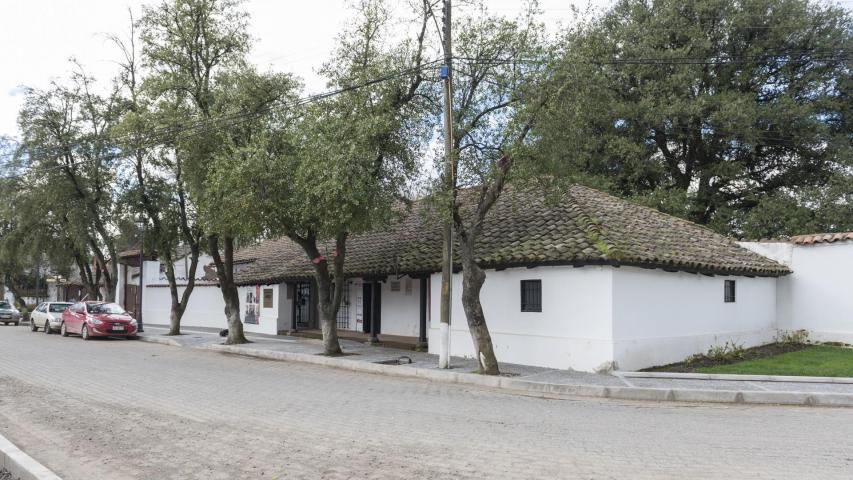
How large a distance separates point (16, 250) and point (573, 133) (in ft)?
94.8

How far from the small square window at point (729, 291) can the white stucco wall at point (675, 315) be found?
12cm

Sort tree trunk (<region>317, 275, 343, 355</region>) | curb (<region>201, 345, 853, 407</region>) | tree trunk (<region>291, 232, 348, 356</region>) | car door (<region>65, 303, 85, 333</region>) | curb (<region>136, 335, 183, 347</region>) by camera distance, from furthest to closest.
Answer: car door (<region>65, 303, 85, 333</region>), curb (<region>136, 335, 183, 347</region>), tree trunk (<region>317, 275, 343, 355</region>), tree trunk (<region>291, 232, 348, 356</region>), curb (<region>201, 345, 853, 407</region>)

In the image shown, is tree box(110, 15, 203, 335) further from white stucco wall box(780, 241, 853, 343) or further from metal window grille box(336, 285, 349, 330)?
white stucco wall box(780, 241, 853, 343)

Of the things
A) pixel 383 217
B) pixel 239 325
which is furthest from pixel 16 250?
pixel 383 217

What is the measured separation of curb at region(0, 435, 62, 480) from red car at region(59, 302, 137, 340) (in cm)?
1935

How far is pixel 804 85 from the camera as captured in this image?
2755 centimetres

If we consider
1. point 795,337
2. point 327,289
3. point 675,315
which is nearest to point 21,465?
point 327,289

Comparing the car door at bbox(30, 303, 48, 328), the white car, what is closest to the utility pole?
the white car

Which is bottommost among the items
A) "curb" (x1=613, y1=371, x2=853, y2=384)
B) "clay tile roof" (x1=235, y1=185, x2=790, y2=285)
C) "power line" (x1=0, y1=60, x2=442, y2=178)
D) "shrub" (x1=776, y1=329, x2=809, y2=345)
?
"curb" (x1=613, y1=371, x2=853, y2=384)

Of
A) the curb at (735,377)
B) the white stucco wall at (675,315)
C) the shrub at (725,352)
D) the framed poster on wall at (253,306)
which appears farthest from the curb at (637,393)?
the framed poster on wall at (253,306)

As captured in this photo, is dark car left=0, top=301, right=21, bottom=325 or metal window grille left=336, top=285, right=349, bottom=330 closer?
metal window grille left=336, top=285, right=349, bottom=330

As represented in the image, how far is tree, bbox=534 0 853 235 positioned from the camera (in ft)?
86.7

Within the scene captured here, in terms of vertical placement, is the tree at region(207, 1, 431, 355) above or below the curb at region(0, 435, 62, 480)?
above

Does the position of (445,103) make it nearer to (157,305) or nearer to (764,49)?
(764,49)
